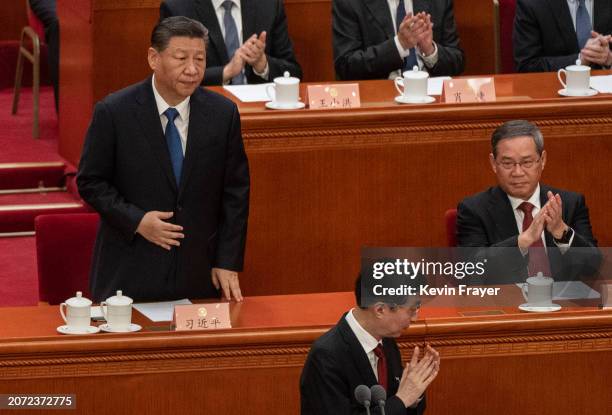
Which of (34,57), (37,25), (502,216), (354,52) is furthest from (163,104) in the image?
(37,25)

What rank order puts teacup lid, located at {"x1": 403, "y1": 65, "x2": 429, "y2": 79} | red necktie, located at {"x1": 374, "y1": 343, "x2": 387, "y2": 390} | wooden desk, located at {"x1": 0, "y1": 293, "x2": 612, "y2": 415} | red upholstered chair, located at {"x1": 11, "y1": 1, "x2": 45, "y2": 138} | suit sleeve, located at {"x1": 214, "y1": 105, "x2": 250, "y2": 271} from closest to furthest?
red necktie, located at {"x1": 374, "y1": 343, "x2": 387, "y2": 390}
wooden desk, located at {"x1": 0, "y1": 293, "x2": 612, "y2": 415}
suit sleeve, located at {"x1": 214, "y1": 105, "x2": 250, "y2": 271}
teacup lid, located at {"x1": 403, "y1": 65, "x2": 429, "y2": 79}
red upholstered chair, located at {"x1": 11, "y1": 1, "x2": 45, "y2": 138}

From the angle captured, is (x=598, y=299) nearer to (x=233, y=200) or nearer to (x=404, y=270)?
(x=404, y=270)

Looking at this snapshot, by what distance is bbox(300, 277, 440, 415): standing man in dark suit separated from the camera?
9.37 feet

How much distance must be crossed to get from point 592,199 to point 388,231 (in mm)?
635

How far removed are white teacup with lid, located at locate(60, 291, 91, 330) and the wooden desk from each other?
5 centimetres

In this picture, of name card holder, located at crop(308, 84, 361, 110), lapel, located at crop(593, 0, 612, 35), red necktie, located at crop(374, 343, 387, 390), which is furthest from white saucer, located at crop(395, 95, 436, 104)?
red necktie, located at crop(374, 343, 387, 390)

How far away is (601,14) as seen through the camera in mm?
5016

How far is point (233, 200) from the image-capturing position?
3561 mm

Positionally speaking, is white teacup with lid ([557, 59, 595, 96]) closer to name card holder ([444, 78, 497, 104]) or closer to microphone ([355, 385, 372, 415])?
name card holder ([444, 78, 497, 104])

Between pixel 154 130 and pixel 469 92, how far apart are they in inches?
48.6

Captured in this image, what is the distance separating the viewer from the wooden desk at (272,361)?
3166 millimetres

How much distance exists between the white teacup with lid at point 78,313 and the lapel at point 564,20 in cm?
239

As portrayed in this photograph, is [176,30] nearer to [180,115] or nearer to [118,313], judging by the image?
[180,115]

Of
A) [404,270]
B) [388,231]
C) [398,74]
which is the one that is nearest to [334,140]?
[388,231]
